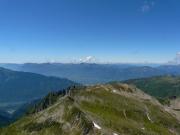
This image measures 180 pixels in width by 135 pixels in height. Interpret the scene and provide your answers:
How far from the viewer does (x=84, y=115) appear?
199m

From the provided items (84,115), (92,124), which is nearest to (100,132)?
(92,124)

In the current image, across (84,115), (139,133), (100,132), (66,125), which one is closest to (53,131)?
(66,125)

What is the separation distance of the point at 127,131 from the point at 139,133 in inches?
367

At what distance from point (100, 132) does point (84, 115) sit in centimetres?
2551

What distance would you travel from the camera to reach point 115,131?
622ft

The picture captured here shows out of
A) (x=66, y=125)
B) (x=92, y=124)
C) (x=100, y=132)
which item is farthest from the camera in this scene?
(x=66, y=125)

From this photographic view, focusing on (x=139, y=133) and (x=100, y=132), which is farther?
(x=139, y=133)

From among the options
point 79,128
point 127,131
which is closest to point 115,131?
point 127,131

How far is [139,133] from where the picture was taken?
19850 centimetres

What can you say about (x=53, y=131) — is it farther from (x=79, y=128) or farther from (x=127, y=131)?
(x=127, y=131)

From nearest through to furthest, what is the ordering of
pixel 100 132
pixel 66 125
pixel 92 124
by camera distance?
pixel 100 132 → pixel 92 124 → pixel 66 125

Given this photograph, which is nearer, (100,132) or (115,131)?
(100,132)

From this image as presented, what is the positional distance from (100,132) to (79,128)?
57.3 feet

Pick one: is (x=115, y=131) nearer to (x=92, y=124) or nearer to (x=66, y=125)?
(x=92, y=124)
